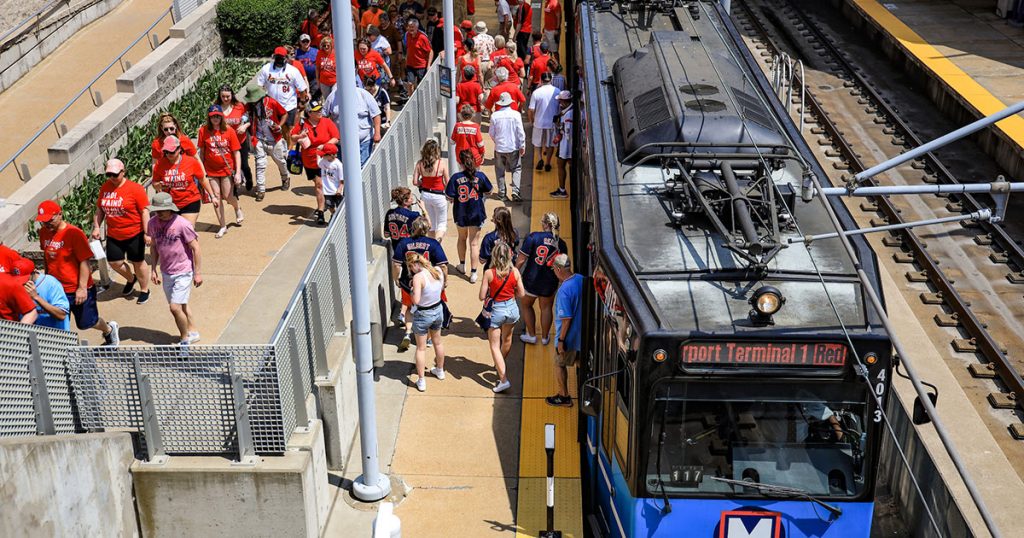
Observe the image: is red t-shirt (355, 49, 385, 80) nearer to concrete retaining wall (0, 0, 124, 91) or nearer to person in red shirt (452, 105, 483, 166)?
person in red shirt (452, 105, 483, 166)

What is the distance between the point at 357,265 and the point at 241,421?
158 centimetres

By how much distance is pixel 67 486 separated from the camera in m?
8.75

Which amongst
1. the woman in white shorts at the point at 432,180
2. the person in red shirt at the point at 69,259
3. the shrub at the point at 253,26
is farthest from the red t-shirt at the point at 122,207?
the shrub at the point at 253,26

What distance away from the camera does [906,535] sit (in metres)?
9.79

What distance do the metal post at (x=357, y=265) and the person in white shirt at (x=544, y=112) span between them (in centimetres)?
774

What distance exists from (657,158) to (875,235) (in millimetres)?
8614

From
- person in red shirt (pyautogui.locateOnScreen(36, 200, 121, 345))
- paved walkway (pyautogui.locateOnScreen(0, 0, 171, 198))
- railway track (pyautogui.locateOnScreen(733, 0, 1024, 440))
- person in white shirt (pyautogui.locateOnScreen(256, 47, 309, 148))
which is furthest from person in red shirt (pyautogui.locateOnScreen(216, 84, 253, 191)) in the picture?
railway track (pyautogui.locateOnScreen(733, 0, 1024, 440))

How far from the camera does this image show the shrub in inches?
812

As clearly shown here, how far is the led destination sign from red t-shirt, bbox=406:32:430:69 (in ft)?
43.2

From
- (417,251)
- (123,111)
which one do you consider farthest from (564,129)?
(123,111)

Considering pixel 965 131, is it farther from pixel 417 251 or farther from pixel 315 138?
pixel 315 138

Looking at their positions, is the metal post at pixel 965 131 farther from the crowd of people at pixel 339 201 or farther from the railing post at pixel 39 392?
the railing post at pixel 39 392

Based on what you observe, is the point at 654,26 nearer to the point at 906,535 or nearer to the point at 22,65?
the point at 906,535

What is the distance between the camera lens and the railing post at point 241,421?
9023 millimetres
